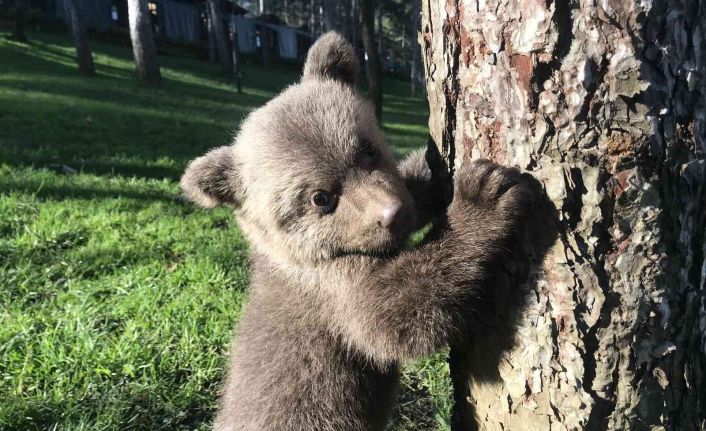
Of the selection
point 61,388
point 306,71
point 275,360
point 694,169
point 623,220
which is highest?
point 306,71

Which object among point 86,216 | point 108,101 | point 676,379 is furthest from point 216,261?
point 108,101

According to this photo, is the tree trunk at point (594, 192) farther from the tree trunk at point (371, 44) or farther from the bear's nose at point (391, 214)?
the tree trunk at point (371, 44)

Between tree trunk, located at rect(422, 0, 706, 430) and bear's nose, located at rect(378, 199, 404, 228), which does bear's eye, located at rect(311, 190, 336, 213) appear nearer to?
bear's nose, located at rect(378, 199, 404, 228)

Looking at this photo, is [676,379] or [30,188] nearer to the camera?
[676,379]

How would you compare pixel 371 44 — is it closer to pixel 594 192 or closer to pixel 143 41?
pixel 143 41

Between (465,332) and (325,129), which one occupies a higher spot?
(325,129)

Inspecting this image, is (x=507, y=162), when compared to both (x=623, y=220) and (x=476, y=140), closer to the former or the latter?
(x=476, y=140)

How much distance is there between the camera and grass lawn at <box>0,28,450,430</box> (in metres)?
3.62

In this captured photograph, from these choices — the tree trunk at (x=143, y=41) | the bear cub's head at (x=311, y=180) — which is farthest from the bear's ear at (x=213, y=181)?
the tree trunk at (x=143, y=41)

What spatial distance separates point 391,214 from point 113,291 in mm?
3248

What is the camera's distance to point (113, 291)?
484 cm

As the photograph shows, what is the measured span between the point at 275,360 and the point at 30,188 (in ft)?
17.7

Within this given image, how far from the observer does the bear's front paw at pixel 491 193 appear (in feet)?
6.98

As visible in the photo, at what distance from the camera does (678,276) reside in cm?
199
